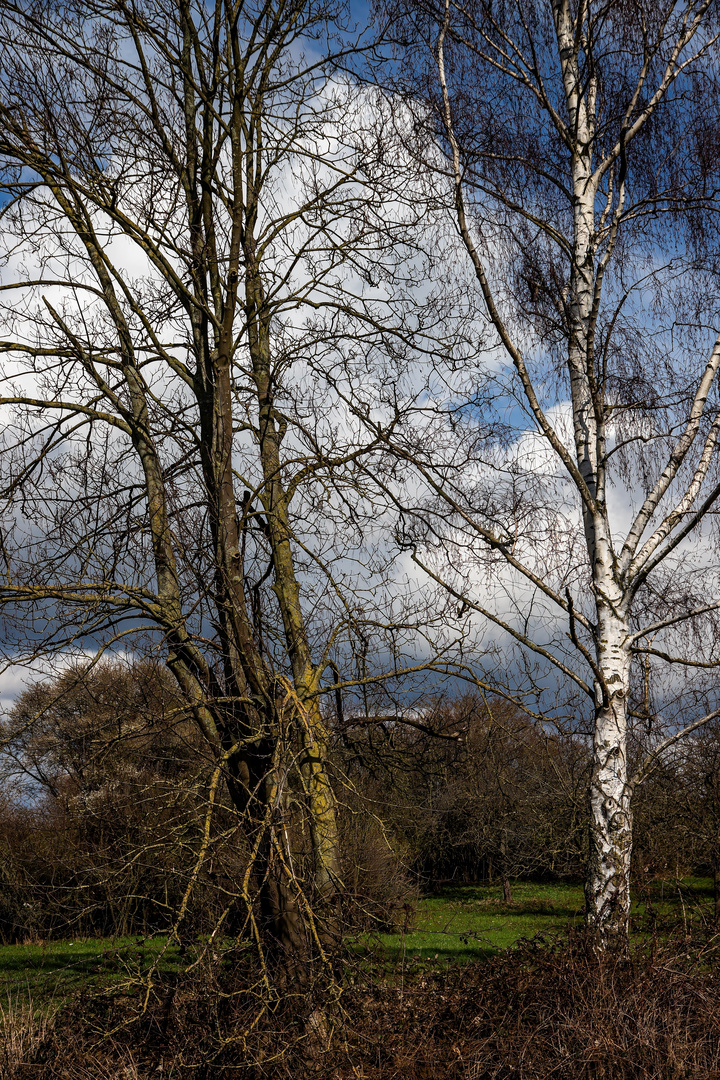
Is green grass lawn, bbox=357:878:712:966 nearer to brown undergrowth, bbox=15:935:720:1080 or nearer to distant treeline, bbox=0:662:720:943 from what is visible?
distant treeline, bbox=0:662:720:943

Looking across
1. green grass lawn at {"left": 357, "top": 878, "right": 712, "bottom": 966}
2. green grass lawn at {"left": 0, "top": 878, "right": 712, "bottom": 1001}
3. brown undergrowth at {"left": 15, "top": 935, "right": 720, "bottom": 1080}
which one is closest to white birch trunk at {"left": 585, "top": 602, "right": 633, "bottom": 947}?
brown undergrowth at {"left": 15, "top": 935, "right": 720, "bottom": 1080}

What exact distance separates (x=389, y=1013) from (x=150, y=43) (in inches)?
293

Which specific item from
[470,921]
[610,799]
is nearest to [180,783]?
[610,799]

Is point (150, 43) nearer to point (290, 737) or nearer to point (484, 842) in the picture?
point (290, 737)

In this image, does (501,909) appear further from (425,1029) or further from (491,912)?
(425,1029)

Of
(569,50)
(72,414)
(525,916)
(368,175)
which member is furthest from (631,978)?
(525,916)

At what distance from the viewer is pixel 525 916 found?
24375 mm

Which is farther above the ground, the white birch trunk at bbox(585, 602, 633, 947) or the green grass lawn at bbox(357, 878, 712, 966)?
the white birch trunk at bbox(585, 602, 633, 947)

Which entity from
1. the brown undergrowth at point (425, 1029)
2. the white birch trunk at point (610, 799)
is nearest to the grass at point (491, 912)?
the white birch trunk at point (610, 799)

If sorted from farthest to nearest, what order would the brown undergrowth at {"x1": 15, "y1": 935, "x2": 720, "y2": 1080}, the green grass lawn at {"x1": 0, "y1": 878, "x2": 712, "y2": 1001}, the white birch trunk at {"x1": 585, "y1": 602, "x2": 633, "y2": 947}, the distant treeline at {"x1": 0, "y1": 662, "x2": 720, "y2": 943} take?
1. the green grass lawn at {"x1": 0, "y1": 878, "x2": 712, "y2": 1001}
2. the white birch trunk at {"x1": 585, "y1": 602, "x2": 633, "y2": 947}
3. the distant treeline at {"x1": 0, "y1": 662, "x2": 720, "y2": 943}
4. the brown undergrowth at {"x1": 15, "y1": 935, "x2": 720, "y2": 1080}

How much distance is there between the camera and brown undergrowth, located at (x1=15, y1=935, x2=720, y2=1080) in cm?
462

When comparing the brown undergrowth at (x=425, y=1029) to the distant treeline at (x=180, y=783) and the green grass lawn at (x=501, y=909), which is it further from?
the green grass lawn at (x=501, y=909)

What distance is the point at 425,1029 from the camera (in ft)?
16.8

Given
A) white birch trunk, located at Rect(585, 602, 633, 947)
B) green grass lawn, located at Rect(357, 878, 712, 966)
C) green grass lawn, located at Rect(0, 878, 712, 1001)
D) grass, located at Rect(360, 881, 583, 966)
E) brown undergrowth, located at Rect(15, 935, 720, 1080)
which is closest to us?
brown undergrowth, located at Rect(15, 935, 720, 1080)
